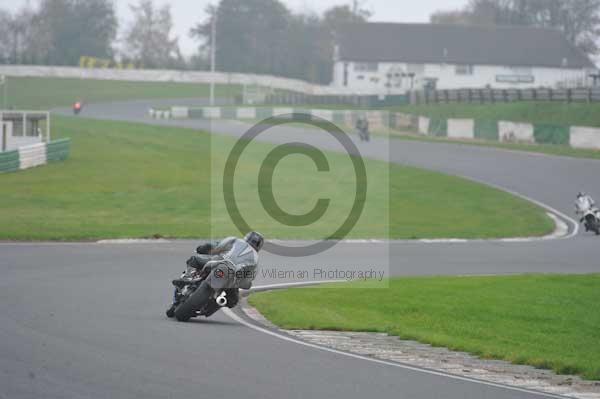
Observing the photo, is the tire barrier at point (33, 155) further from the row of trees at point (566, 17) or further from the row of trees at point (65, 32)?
the row of trees at point (566, 17)

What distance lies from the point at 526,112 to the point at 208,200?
28.2 meters

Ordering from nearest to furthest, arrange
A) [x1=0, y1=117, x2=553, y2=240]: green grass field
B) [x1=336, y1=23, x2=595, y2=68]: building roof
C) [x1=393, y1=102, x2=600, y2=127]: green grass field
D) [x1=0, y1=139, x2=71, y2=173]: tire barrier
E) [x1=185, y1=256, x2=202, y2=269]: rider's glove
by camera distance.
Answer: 1. [x1=185, y1=256, x2=202, y2=269]: rider's glove
2. [x1=0, y1=117, x2=553, y2=240]: green grass field
3. [x1=0, y1=139, x2=71, y2=173]: tire barrier
4. [x1=393, y1=102, x2=600, y2=127]: green grass field
5. [x1=336, y1=23, x2=595, y2=68]: building roof

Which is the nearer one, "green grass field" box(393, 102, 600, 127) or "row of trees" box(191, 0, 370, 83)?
"green grass field" box(393, 102, 600, 127)

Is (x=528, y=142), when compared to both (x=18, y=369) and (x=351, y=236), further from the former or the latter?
(x=18, y=369)

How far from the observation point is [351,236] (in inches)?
955

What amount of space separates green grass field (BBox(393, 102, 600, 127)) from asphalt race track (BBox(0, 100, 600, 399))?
93.8ft

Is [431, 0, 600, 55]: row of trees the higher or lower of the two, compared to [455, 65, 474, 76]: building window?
higher

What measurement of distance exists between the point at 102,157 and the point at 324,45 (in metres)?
99.0

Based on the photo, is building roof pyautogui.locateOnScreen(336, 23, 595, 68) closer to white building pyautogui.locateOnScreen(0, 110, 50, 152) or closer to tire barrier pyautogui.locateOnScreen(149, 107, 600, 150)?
tire barrier pyautogui.locateOnScreen(149, 107, 600, 150)

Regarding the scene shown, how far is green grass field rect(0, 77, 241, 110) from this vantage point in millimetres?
88894

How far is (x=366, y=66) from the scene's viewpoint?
10169 centimetres

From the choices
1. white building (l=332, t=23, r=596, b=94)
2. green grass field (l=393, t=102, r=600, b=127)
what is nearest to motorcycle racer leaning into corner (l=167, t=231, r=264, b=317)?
green grass field (l=393, t=102, r=600, b=127)

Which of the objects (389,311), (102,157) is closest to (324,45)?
(102,157)

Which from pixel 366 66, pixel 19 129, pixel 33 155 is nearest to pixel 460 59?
pixel 366 66
